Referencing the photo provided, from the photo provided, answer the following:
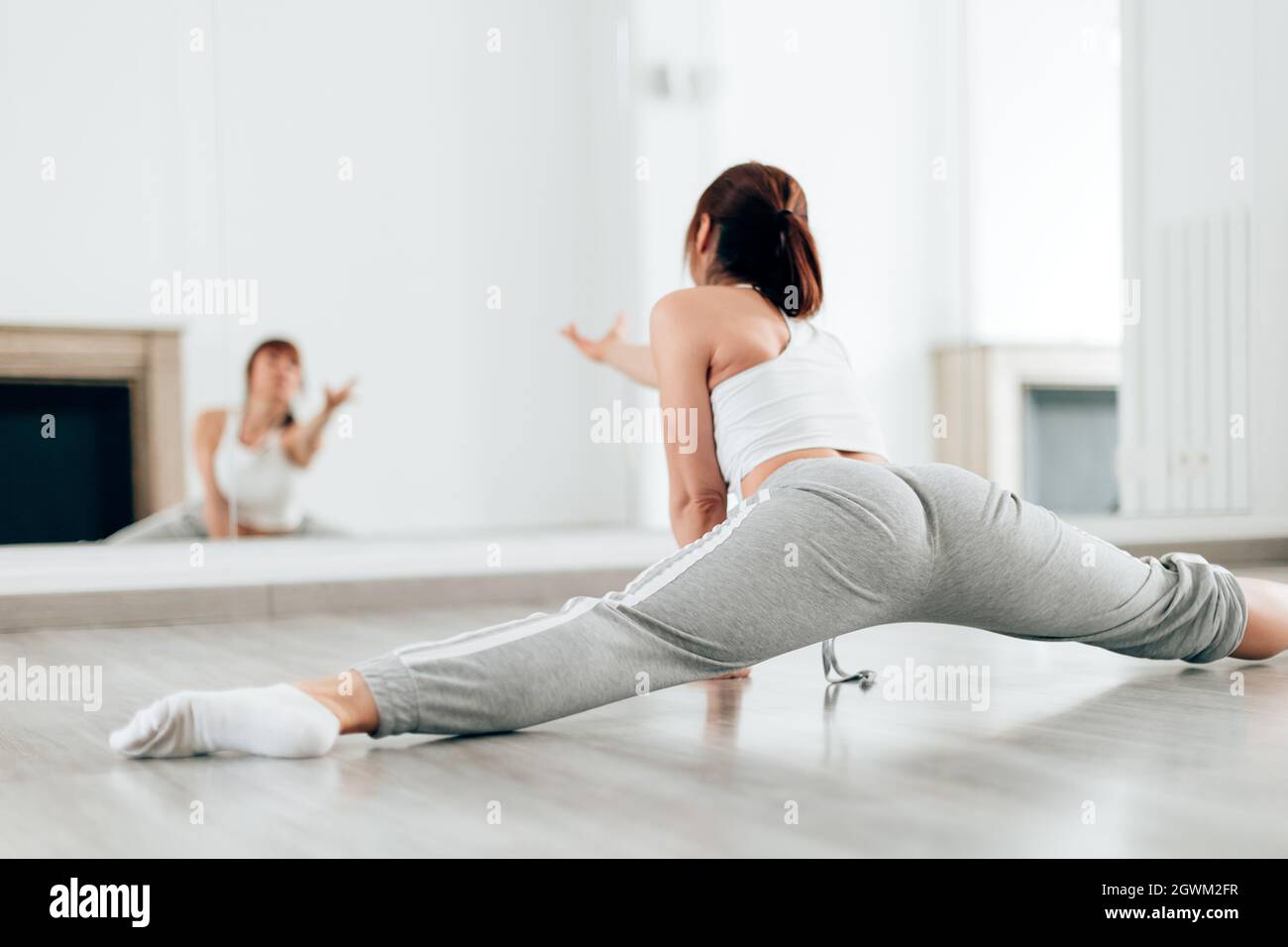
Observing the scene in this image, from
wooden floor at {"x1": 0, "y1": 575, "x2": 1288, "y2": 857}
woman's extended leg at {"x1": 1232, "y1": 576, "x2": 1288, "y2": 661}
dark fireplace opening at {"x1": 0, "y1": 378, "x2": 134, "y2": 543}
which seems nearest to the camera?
wooden floor at {"x1": 0, "y1": 575, "x2": 1288, "y2": 857}

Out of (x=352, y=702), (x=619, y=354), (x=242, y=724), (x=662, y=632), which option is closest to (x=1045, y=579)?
(x=662, y=632)

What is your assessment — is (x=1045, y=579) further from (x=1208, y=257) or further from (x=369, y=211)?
(x=1208, y=257)

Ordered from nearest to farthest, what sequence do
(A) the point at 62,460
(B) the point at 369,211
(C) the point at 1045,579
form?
(C) the point at 1045,579 < (A) the point at 62,460 < (B) the point at 369,211

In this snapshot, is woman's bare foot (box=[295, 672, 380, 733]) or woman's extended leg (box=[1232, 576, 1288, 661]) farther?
woman's extended leg (box=[1232, 576, 1288, 661])

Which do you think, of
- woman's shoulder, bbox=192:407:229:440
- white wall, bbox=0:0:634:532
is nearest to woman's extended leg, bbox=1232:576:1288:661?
white wall, bbox=0:0:634:532

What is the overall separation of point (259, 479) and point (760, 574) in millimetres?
2452

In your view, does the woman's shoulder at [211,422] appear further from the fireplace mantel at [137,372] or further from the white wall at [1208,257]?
the white wall at [1208,257]

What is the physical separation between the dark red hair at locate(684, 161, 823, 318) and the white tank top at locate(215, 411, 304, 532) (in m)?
2.12

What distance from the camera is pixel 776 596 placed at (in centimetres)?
149

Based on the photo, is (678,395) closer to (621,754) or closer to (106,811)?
(621,754)

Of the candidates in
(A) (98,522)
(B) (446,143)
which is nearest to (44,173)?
(A) (98,522)

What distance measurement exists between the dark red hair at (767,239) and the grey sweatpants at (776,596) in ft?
0.96

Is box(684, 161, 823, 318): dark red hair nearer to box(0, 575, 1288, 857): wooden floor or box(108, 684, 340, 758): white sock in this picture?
box(0, 575, 1288, 857): wooden floor

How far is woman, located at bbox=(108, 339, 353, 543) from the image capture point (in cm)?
350
